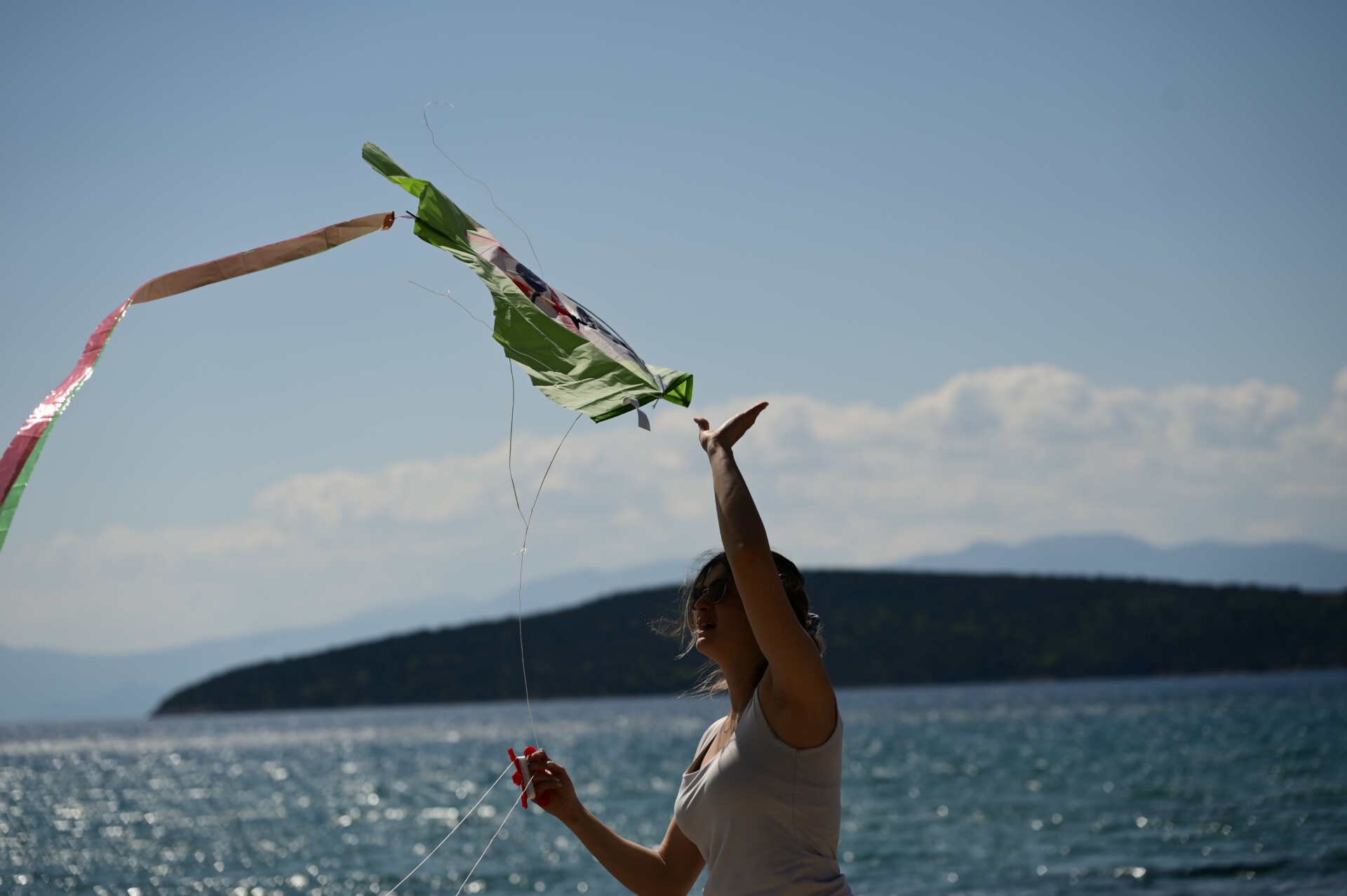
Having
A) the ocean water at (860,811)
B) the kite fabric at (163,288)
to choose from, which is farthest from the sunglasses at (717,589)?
the ocean water at (860,811)

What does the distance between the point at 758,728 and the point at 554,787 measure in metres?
0.83

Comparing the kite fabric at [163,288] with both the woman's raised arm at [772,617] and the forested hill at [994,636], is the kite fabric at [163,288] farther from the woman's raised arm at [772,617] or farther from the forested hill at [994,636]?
the forested hill at [994,636]

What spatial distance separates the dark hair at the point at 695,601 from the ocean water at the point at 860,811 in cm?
1467

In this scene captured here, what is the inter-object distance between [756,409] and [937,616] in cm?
13850

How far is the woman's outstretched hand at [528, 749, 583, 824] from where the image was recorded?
3.46 metres

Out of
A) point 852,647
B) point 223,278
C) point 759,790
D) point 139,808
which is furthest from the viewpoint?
point 852,647

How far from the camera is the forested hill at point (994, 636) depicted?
137000mm

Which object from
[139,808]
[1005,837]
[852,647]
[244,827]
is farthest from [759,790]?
[852,647]

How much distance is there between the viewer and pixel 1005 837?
24250 millimetres

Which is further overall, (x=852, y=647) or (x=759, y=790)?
(x=852, y=647)

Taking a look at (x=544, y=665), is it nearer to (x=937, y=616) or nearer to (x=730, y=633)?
(x=937, y=616)

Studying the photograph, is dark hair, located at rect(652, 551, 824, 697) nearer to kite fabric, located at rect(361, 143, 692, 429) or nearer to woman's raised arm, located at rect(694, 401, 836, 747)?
woman's raised arm, located at rect(694, 401, 836, 747)

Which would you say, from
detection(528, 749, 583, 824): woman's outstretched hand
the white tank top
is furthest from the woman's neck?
detection(528, 749, 583, 824): woman's outstretched hand

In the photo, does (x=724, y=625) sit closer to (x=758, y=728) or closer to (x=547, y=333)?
(x=758, y=728)
